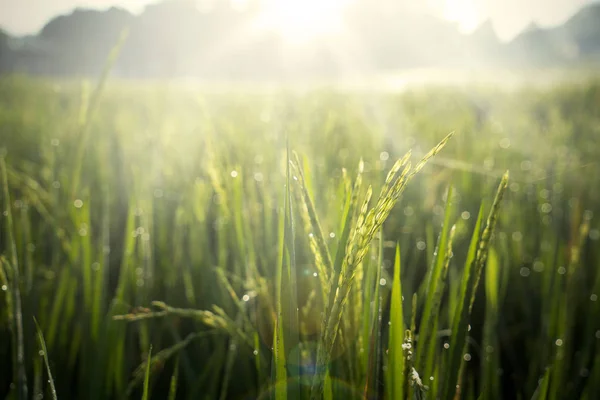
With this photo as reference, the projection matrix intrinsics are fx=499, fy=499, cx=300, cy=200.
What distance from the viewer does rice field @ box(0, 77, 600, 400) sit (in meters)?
0.48

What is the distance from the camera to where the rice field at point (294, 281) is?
481 millimetres

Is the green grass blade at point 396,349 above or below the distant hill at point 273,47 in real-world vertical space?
below

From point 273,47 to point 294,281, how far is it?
61.6m

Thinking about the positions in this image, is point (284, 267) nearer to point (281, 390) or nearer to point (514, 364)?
point (281, 390)

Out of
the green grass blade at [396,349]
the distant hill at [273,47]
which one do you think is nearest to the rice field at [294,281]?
the green grass blade at [396,349]

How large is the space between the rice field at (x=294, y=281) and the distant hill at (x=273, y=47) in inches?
887

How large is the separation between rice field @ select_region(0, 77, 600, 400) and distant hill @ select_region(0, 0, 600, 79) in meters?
22.5

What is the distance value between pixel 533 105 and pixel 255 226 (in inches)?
194

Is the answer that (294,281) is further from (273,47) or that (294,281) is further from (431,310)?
(273,47)

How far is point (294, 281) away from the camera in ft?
1.49

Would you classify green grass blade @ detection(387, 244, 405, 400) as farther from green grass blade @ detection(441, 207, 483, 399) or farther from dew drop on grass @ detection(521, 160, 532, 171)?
dew drop on grass @ detection(521, 160, 532, 171)

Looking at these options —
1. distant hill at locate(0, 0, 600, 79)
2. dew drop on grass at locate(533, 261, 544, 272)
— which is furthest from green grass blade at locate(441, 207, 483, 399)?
distant hill at locate(0, 0, 600, 79)

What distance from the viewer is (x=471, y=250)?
51cm

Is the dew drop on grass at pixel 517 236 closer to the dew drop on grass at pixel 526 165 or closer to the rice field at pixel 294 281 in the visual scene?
the rice field at pixel 294 281
